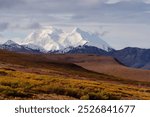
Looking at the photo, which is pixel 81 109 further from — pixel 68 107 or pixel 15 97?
pixel 15 97

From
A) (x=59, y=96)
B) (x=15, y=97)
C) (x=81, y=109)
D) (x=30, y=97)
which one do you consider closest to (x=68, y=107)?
(x=81, y=109)

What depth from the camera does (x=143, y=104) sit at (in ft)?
58.4

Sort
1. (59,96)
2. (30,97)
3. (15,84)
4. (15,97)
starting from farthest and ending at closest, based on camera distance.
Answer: (15,84) < (59,96) < (30,97) < (15,97)

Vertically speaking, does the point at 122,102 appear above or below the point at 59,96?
above

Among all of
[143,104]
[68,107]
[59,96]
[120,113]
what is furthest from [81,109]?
[59,96]

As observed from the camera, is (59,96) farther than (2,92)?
Yes

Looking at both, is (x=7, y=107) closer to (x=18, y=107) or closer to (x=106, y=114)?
(x=18, y=107)

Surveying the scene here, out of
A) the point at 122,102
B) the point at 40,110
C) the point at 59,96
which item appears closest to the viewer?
the point at 40,110

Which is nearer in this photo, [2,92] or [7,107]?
[7,107]

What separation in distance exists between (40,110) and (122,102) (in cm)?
356

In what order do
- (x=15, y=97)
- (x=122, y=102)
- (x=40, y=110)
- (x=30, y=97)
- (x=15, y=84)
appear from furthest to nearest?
1. (x=15, y=84)
2. (x=30, y=97)
3. (x=15, y=97)
4. (x=122, y=102)
5. (x=40, y=110)

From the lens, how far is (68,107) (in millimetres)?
16984

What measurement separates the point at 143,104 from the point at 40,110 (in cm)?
440

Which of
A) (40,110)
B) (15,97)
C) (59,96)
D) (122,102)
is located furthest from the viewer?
(59,96)
